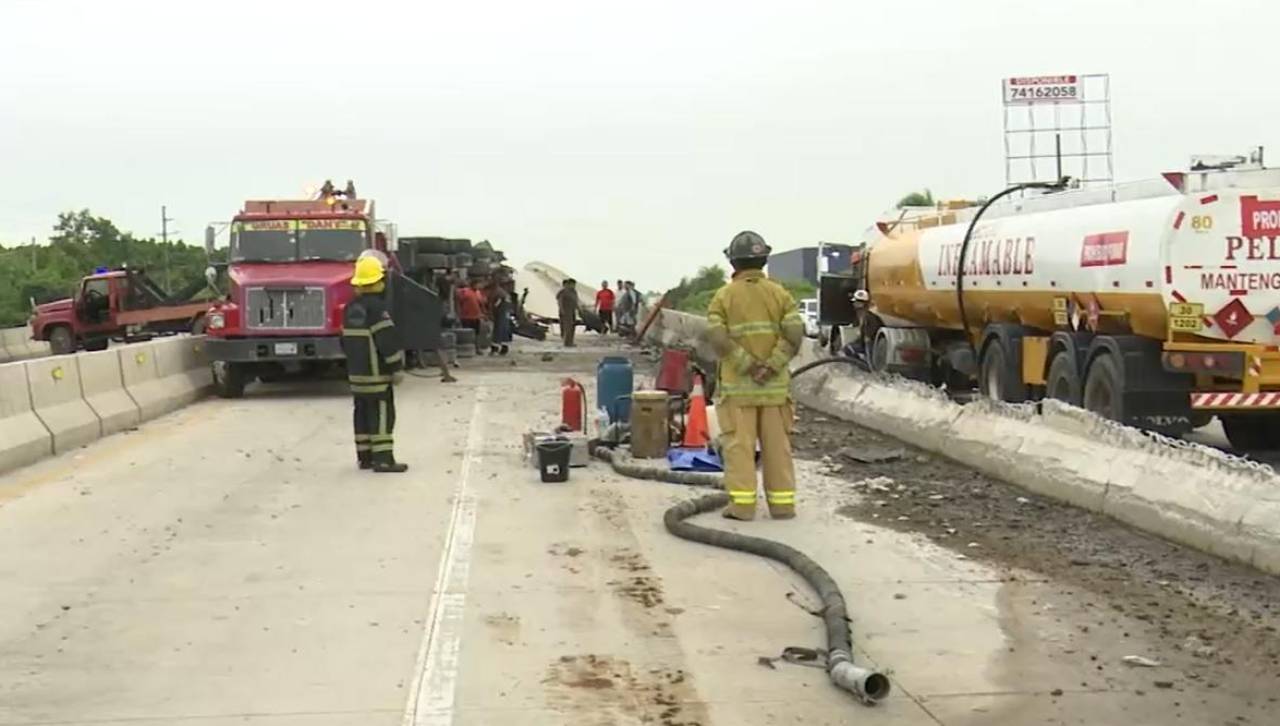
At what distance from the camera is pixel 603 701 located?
235 inches

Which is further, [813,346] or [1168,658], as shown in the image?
[813,346]

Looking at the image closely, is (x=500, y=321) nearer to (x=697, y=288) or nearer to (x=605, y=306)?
(x=605, y=306)

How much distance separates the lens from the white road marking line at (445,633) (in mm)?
5836

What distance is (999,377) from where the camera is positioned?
17734 mm

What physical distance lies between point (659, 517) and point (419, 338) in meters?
12.2

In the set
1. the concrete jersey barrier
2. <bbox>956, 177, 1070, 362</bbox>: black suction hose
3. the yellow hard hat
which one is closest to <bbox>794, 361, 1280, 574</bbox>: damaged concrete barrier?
the concrete jersey barrier

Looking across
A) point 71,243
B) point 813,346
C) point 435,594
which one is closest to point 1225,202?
point 435,594

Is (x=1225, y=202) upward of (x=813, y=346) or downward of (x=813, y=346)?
upward

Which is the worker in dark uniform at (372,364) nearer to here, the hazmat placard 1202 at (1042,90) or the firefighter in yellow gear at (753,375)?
the firefighter in yellow gear at (753,375)

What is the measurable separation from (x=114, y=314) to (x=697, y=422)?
1087 inches

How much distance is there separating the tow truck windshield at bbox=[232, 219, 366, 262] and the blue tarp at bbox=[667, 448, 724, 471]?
11025 mm

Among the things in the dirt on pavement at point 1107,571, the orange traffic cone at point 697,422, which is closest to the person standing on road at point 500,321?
the orange traffic cone at point 697,422

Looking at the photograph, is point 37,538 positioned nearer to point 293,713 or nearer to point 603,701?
point 293,713

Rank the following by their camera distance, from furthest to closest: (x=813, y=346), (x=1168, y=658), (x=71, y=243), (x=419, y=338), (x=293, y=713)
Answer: (x=71, y=243) < (x=813, y=346) < (x=419, y=338) < (x=1168, y=658) < (x=293, y=713)
